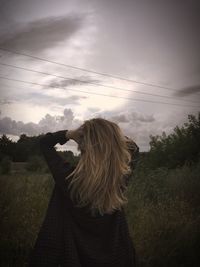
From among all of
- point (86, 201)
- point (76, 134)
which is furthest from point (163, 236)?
point (76, 134)

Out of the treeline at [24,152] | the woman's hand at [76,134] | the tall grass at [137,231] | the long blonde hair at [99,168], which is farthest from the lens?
the treeline at [24,152]

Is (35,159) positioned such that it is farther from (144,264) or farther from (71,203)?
(71,203)

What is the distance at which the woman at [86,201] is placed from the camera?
2004mm

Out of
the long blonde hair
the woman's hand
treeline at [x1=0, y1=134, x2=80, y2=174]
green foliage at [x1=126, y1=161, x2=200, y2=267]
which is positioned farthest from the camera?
treeline at [x1=0, y1=134, x2=80, y2=174]

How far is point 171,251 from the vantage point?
511 centimetres

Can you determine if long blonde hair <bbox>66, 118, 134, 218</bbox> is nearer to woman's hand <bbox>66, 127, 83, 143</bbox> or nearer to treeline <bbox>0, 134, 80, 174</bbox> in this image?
woman's hand <bbox>66, 127, 83, 143</bbox>

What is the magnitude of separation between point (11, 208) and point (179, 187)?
281 inches

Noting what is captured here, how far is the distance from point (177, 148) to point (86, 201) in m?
24.1

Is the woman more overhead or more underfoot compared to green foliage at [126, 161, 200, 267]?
more overhead

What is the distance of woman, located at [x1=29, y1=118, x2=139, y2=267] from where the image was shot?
78.9 inches

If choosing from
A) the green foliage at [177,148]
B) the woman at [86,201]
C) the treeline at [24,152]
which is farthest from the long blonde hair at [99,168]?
the treeline at [24,152]

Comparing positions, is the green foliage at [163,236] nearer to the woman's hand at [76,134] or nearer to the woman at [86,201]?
the woman at [86,201]

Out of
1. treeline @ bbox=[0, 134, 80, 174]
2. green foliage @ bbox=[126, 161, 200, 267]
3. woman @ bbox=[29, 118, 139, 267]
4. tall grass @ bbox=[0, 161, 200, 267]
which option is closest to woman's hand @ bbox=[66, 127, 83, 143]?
woman @ bbox=[29, 118, 139, 267]

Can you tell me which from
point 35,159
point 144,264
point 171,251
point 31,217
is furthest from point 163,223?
point 35,159
